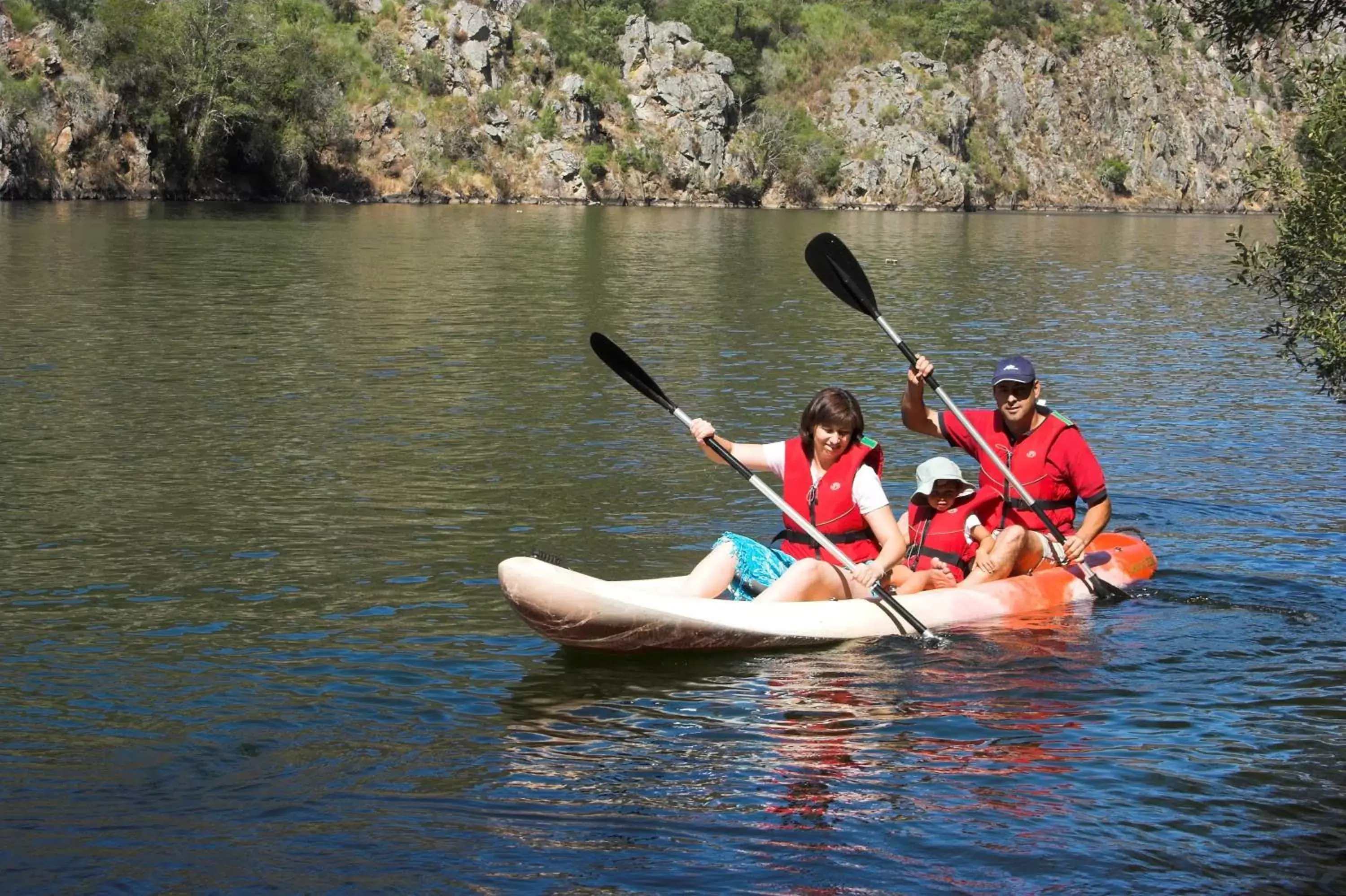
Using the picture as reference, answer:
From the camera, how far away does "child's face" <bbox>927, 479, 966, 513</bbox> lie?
31.6 ft

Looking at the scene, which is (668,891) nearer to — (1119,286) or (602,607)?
(602,607)

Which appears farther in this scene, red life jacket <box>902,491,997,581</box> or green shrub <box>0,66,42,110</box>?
green shrub <box>0,66,42,110</box>

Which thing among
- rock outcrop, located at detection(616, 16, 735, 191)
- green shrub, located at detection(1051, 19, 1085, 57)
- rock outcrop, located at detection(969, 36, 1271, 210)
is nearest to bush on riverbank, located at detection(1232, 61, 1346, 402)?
rock outcrop, located at detection(616, 16, 735, 191)

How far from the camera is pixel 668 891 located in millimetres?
5922

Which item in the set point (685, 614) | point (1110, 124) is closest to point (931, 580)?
point (685, 614)

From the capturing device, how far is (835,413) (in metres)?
8.61

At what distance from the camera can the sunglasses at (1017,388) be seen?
971 centimetres

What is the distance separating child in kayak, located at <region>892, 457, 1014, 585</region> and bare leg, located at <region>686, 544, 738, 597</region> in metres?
1.32

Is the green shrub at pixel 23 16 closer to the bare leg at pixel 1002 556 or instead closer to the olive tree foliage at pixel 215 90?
the olive tree foliage at pixel 215 90

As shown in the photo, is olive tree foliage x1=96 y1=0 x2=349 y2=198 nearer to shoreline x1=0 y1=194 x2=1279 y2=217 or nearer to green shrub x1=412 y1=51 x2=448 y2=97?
shoreline x1=0 y1=194 x2=1279 y2=217

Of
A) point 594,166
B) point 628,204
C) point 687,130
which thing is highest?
point 687,130

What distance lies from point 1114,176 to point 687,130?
34.3 meters

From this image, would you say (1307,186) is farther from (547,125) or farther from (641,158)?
(641,158)

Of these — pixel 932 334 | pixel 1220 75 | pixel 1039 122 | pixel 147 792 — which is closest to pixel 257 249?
pixel 932 334
